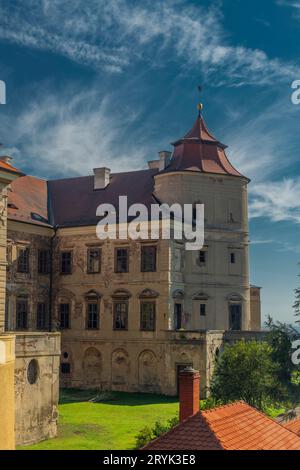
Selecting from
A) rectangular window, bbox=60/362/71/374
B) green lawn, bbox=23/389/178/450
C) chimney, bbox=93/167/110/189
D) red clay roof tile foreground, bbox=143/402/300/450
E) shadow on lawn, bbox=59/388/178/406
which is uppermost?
chimney, bbox=93/167/110/189

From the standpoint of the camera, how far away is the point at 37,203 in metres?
44.1

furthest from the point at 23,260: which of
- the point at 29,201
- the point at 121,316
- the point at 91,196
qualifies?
the point at 91,196

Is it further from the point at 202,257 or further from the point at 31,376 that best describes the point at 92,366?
the point at 31,376

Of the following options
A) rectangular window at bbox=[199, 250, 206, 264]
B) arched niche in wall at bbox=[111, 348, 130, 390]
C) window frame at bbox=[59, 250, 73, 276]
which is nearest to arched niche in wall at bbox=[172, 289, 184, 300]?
rectangular window at bbox=[199, 250, 206, 264]

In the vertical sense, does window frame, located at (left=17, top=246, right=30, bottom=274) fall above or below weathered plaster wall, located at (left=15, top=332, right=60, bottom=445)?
above

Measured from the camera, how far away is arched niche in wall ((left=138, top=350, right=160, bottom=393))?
38.9m

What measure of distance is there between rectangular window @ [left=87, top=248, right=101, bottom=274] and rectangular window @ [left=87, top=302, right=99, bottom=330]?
218 cm

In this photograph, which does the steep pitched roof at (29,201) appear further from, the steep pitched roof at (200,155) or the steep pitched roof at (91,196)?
the steep pitched roof at (200,155)

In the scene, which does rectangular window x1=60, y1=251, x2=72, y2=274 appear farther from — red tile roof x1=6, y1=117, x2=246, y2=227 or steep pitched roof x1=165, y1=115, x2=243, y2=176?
steep pitched roof x1=165, y1=115, x2=243, y2=176

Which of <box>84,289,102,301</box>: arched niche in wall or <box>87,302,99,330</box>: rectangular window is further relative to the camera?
<box>87,302,99,330</box>: rectangular window

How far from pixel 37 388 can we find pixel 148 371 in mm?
13463

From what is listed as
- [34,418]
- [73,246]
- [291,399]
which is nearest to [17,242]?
[73,246]

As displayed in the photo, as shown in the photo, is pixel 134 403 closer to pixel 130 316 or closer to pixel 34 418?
pixel 130 316

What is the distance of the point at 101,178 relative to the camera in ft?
148
